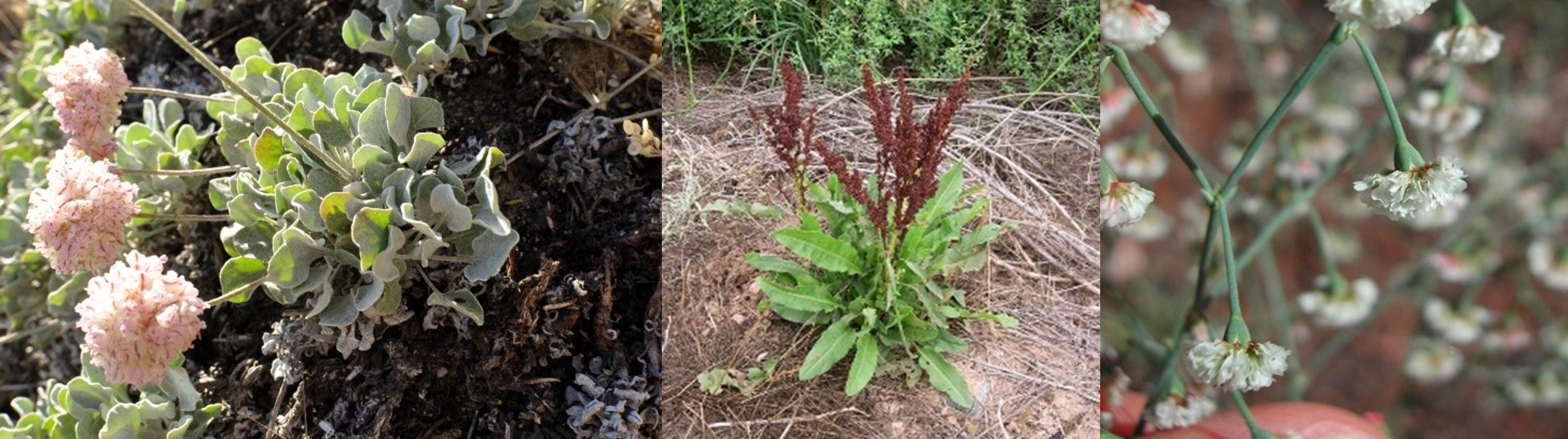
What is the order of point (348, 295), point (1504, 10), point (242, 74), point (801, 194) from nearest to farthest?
point (1504, 10) → point (801, 194) → point (348, 295) → point (242, 74)

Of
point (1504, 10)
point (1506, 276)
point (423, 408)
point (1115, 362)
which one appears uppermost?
point (1504, 10)

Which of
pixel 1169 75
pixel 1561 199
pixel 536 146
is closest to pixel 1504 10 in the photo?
pixel 1561 199

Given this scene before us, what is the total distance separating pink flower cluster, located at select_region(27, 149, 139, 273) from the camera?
53.0 inches

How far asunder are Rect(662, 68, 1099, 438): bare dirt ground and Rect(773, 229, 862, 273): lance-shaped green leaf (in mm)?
43

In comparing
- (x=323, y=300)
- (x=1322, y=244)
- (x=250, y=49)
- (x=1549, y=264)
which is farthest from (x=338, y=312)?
(x=1549, y=264)

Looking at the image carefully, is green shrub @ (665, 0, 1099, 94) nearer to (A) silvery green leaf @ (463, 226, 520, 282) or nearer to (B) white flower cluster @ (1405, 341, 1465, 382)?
(A) silvery green leaf @ (463, 226, 520, 282)

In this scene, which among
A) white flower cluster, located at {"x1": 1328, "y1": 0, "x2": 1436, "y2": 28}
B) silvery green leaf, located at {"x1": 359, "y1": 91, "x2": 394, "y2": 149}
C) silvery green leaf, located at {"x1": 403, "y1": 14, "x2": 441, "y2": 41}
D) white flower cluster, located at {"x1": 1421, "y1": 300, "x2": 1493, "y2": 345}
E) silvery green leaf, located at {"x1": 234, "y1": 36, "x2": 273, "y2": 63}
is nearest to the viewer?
white flower cluster, located at {"x1": 1328, "y1": 0, "x2": 1436, "y2": 28}

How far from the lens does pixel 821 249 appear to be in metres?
1.42

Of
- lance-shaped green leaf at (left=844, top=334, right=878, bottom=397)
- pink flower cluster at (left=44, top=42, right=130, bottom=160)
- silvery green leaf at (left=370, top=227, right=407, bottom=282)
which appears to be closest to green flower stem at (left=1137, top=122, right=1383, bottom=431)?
lance-shaped green leaf at (left=844, top=334, right=878, bottom=397)

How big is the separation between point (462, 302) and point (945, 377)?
0.66 metres

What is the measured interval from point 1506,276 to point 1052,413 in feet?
1.87

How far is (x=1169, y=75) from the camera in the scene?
4.39ft

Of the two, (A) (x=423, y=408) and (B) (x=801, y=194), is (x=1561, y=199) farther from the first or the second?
(A) (x=423, y=408)

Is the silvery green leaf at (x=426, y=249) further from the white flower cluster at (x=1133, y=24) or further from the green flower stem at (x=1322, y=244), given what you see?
the green flower stem at (x=1322, y=244)
